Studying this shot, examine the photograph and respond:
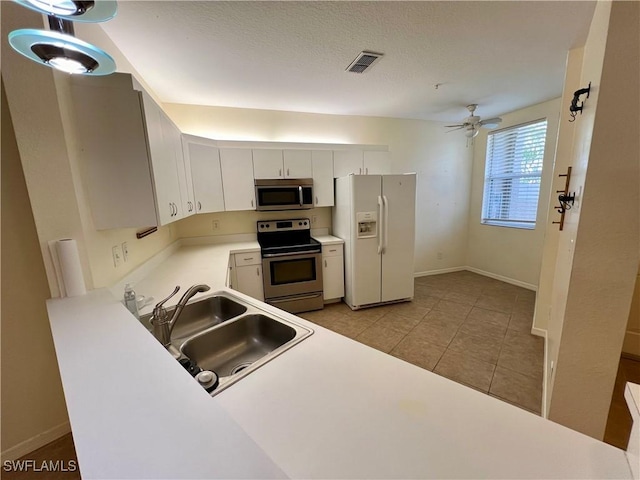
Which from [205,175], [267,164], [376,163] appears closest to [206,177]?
[205,175]

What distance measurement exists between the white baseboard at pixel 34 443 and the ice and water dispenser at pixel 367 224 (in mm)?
2919

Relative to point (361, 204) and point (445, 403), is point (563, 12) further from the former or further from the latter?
point (445, 403)

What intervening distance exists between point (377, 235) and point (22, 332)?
3068mm

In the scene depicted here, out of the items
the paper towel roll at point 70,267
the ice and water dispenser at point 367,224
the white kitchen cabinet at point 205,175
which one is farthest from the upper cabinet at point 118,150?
the ice and water dispenser at point 367,224

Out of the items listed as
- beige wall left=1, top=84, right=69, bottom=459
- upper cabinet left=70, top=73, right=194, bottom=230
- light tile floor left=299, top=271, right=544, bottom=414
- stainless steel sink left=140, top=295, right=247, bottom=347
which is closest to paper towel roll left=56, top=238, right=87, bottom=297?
upper cabinet left=70, top=73, right=194, bottom=230

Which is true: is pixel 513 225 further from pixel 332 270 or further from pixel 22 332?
pixel 22 332

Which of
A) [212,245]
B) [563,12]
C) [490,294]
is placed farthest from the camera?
[490,294]

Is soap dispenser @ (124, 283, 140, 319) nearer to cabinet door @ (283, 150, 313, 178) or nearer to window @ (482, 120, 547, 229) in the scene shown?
cabinet door @ (283, 150, 313, 178)

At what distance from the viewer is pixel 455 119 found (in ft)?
13.3

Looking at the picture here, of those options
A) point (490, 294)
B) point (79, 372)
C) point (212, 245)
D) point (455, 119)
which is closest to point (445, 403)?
point (79, 372)

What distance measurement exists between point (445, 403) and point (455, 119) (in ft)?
14.7

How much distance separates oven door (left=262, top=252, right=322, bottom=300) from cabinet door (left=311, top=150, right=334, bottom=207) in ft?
2.51

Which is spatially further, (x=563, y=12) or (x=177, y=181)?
(x=177, y=181)

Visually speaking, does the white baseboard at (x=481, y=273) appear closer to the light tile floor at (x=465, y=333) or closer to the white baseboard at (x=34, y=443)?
the light tile floor at (x=465, y=333)
